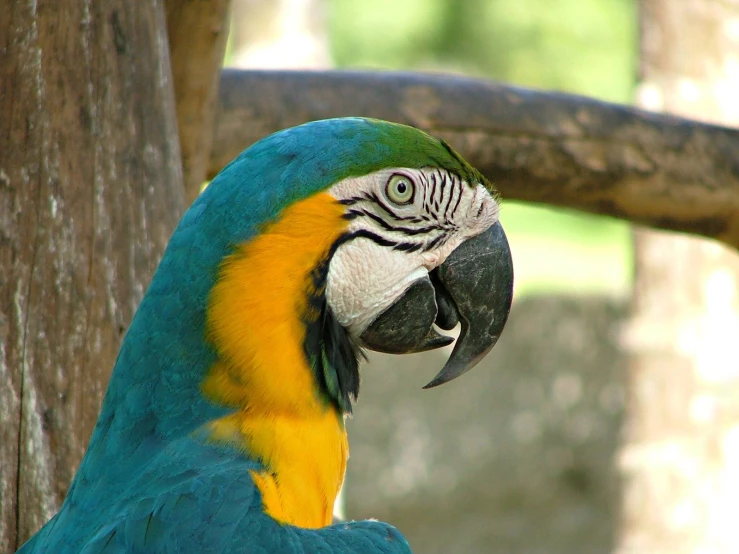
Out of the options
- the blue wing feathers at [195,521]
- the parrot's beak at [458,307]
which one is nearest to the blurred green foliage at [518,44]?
the parrot's beak at [458,307]

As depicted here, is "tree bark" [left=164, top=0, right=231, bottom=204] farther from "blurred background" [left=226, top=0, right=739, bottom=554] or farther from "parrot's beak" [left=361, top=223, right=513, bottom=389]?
"blurred background" [left=226, top=0, right=739, bottom=554]

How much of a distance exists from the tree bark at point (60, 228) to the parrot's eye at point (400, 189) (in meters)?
0.54

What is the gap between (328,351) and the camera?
1560mm

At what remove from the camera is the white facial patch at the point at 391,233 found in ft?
4.95

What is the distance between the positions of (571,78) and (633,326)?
6193 millimetres

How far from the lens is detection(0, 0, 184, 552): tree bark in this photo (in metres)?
1.66

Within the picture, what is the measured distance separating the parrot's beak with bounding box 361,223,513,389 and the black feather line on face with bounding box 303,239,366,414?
45 mm

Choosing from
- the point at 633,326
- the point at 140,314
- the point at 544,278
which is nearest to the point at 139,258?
the point at 140,314

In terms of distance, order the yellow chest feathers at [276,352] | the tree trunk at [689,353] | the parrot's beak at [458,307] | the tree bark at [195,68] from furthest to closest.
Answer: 1. the tree trunk at [689,353]
2. the tree bark at [195,68]
3. the parrot's beak at [458,307]
4. the yellow chest feathers at [276,352]

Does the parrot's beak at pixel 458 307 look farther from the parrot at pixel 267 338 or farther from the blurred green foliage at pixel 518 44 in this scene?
the blurred green foliage at pixel 518 44

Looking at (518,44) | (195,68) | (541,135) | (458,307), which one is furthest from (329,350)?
(518,44)

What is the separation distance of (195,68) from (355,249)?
0.89 metres

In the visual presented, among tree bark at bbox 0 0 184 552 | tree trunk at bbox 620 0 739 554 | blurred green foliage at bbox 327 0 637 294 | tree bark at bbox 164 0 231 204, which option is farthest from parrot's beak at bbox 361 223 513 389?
blurred green foliage at bbox 327 0 637 294

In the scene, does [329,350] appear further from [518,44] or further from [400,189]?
[518,44]
